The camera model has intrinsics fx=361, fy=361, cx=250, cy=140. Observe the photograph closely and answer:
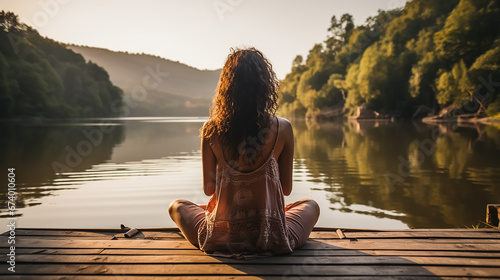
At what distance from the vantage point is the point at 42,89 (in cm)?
5912

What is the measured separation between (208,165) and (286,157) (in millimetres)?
641

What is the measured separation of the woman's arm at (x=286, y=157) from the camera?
2824 mm

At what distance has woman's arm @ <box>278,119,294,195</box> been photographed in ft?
9.27

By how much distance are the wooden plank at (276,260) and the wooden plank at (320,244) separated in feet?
0.82

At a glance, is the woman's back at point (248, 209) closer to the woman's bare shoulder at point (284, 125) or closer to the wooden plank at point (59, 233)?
the woman's bare shoulder at point (284, 125)

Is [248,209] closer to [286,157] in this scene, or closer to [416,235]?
[286,157]

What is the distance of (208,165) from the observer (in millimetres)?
2930

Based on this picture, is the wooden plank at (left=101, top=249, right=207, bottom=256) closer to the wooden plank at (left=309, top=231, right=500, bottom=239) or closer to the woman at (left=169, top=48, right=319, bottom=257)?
the woman at (left=169, top=48, right=319, bottom=257)

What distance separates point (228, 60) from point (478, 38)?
4488 cm

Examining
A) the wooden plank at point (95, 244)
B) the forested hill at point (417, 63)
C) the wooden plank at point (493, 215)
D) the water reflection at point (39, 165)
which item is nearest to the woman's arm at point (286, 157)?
the wooden plank at point (95, 244)

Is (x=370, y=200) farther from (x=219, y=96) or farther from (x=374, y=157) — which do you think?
(x=374, y=157)

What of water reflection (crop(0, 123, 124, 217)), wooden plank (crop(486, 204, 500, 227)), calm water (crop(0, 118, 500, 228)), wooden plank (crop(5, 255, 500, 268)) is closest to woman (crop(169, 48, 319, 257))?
wooden plank (crop(5, 255, 500, 268))

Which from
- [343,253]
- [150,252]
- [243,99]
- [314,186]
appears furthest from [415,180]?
[150,252]

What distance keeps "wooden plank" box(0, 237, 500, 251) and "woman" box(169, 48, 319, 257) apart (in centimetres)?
35
